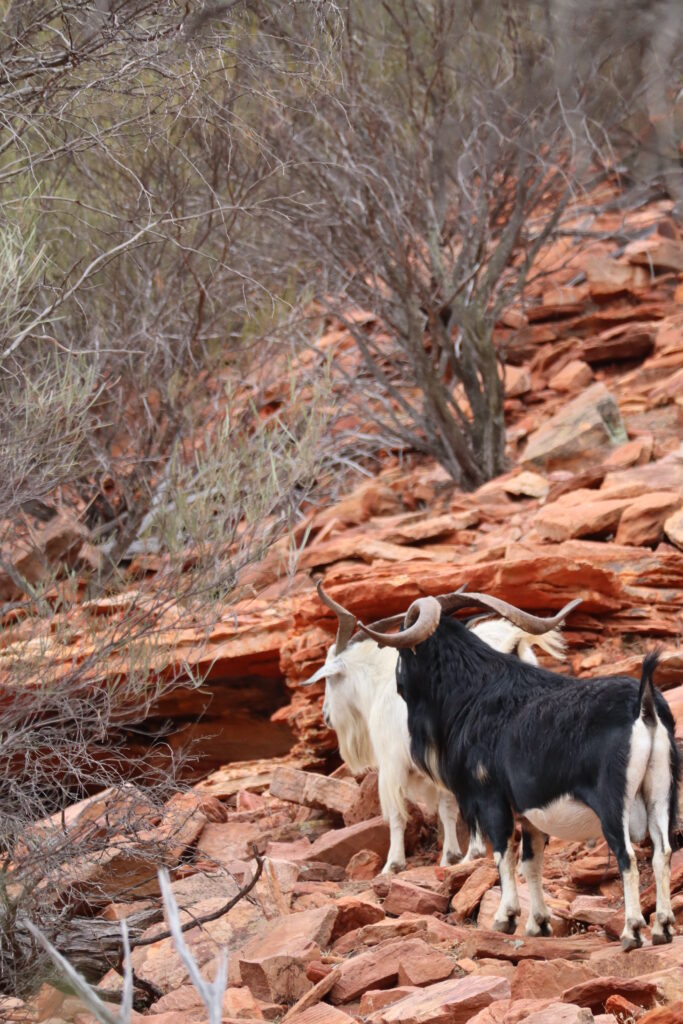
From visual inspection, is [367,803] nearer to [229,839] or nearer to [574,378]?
[229,839]

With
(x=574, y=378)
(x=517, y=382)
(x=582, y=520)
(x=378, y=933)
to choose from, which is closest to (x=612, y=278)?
(x=574, y=378)

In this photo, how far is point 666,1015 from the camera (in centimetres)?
438

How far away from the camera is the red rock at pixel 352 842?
881 centimetres

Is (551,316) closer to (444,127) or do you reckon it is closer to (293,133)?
(444,127)

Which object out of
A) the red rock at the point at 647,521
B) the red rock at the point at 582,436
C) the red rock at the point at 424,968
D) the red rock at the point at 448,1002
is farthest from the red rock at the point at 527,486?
the red rock at the point at 448,1002

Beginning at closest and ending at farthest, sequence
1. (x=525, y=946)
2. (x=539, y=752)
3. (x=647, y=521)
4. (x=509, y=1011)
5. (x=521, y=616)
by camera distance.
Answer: (x=509, y=1011) → (x=525, y=946) → (x=539, y=752) → (x=521, y=616) → (x=647, y=521)

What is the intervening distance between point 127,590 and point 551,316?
34.4 ft

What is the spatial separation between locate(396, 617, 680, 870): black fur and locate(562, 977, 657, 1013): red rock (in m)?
0.82


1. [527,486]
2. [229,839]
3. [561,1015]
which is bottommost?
[527,486]

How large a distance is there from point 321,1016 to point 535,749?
1.79m

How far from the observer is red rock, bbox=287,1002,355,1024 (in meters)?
4.94

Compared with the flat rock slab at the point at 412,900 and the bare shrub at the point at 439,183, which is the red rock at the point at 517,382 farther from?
the flat rock slab at the point at 412,900

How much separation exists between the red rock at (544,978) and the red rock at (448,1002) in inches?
3.4

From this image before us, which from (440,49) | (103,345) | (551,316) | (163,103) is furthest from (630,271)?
(163,103)
